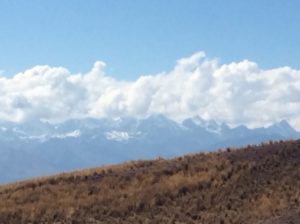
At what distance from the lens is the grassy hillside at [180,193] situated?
27859mm

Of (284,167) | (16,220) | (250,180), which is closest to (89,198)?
(16,220)

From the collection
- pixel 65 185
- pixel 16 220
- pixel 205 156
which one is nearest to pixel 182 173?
pixel 205 156

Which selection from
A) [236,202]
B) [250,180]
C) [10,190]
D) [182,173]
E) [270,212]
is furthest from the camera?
[10,190]

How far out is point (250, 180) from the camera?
31.6m

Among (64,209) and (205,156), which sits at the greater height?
(205,156)

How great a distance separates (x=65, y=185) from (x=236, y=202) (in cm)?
1107

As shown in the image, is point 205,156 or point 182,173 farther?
point 205,156

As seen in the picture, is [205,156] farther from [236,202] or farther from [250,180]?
[236,202]

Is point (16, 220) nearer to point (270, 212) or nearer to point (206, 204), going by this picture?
point (206, 204)

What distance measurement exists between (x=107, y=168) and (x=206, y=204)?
12.1 meters

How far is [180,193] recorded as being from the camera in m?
31.5

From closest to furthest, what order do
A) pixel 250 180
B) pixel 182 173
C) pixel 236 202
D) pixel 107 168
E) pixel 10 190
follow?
pixel 236 202, pixel 250 180, pixel 182 173, pixel 10 190, pixel 107 168

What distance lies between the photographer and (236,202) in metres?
28.9

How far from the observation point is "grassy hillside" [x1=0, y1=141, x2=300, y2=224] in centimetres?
2786
